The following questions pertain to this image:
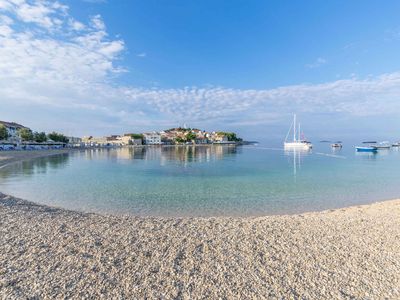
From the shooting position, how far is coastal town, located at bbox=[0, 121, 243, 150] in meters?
77.6

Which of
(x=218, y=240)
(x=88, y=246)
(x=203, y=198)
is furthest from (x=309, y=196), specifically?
(x=88, y=246)

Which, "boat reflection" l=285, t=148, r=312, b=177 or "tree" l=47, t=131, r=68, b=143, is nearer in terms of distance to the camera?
"boat reflection" l=285, t=148, r=312, b=177

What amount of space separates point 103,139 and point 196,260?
512ft

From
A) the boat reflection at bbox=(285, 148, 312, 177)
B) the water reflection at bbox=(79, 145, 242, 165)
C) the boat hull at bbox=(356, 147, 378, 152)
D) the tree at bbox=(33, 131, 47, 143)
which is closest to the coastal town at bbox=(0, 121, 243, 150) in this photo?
the tree at bbox=(33, 131, 47, 143)

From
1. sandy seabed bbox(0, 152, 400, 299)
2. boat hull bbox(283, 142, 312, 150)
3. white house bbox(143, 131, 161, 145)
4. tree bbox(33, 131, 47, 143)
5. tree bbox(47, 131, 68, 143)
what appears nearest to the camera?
sandy seabed bbox(0, 152, 400, 299)

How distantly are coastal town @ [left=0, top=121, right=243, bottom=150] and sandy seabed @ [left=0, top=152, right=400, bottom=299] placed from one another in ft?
241

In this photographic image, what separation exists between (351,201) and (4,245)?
628 inches

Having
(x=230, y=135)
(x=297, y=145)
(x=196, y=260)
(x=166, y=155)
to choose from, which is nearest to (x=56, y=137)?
(x=166, y=155)

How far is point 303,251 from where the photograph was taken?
5.82 meters

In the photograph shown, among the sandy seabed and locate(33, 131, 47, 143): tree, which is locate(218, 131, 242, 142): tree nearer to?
locate(33, 131, 47, 143): tree

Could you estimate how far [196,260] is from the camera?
5.28m

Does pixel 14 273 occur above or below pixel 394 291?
above

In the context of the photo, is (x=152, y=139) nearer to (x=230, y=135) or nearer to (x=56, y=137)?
(x=56, y=137)

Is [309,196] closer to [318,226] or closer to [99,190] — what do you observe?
[318,226]
